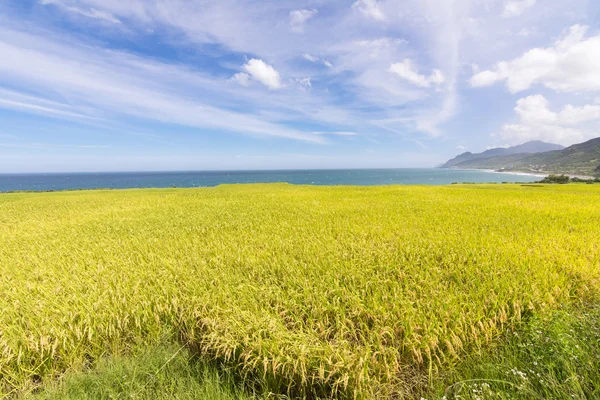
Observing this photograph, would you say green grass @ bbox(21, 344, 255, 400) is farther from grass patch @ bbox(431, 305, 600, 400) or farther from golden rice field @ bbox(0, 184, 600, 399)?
grass patch @ bbox(431, 305, 600, 400)

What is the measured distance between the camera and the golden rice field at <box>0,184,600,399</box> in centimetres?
269

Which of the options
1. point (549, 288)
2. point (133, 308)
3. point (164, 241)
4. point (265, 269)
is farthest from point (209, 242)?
point (549, 288)

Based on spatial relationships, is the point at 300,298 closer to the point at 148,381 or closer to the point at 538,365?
the point at 148,381

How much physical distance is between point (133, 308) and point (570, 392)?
5300mm

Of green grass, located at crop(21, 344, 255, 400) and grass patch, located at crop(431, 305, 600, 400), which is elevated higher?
grass patch, located at crop(431, 305, 600, 400)

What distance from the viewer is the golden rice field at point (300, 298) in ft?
8.82

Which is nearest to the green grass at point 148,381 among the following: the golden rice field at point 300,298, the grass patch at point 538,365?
the golden rice field at point 300,298

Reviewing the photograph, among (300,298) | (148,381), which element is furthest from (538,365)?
(148,381)

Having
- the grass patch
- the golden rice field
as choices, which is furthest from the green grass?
the grass patch

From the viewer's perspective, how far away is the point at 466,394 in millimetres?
2223

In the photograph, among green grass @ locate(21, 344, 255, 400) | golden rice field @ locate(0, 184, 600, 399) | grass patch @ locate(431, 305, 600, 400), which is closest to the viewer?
grass patch @ locate(431, 305, 600, 400)

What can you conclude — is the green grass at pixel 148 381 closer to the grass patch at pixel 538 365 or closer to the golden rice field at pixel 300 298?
the golden rice field at pixel 300 298

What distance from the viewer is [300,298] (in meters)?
3.86

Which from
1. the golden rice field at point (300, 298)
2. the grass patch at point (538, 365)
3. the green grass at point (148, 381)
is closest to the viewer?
the grass patch at point (538, 365)
